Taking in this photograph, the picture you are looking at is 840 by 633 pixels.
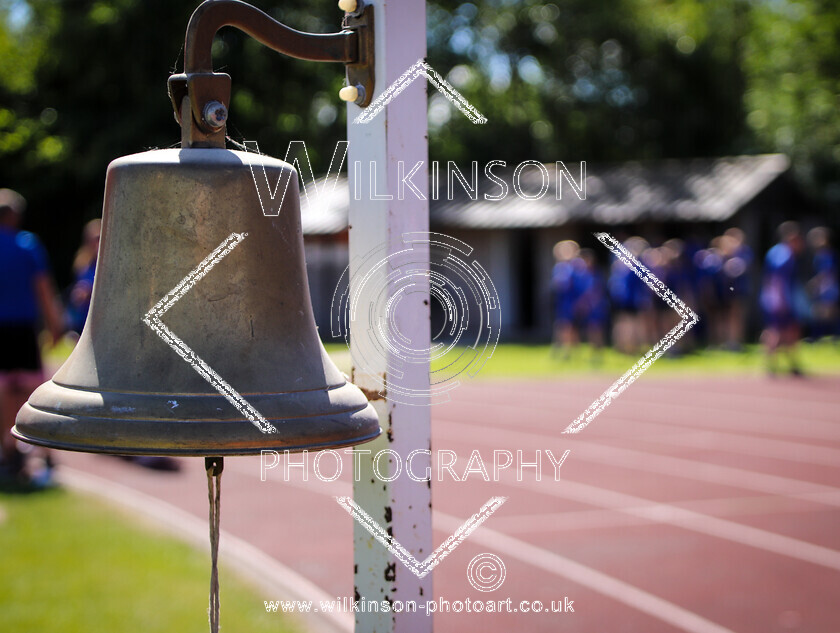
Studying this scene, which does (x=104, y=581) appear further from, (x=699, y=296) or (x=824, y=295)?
(x=824, y=295)

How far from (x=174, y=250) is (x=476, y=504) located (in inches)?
250

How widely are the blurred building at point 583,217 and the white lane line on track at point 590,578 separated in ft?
63.5

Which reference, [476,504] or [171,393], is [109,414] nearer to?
[171,393]

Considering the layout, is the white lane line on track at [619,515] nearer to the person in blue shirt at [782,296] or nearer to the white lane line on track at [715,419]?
the white lane line on track at [715,419]

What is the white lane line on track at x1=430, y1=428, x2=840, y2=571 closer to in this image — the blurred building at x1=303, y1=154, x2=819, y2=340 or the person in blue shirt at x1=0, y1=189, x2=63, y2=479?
the person in blue shirt at x1=0, y1=189, x2=63, y2=479

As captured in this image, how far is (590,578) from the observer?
591 centimetres

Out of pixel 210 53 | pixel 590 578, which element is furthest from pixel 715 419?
pixel 210 53

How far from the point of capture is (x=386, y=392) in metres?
1.93

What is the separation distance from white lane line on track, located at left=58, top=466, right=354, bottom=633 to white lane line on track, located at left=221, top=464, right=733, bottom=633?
1511mm

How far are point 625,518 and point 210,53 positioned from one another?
643 cm

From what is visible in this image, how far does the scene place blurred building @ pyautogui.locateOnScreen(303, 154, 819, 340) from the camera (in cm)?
2650

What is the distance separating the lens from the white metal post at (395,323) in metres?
1.91

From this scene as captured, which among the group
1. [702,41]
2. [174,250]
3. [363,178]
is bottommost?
[174,250]

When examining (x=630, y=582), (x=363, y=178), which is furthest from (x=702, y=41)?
(x=363, y=178)
